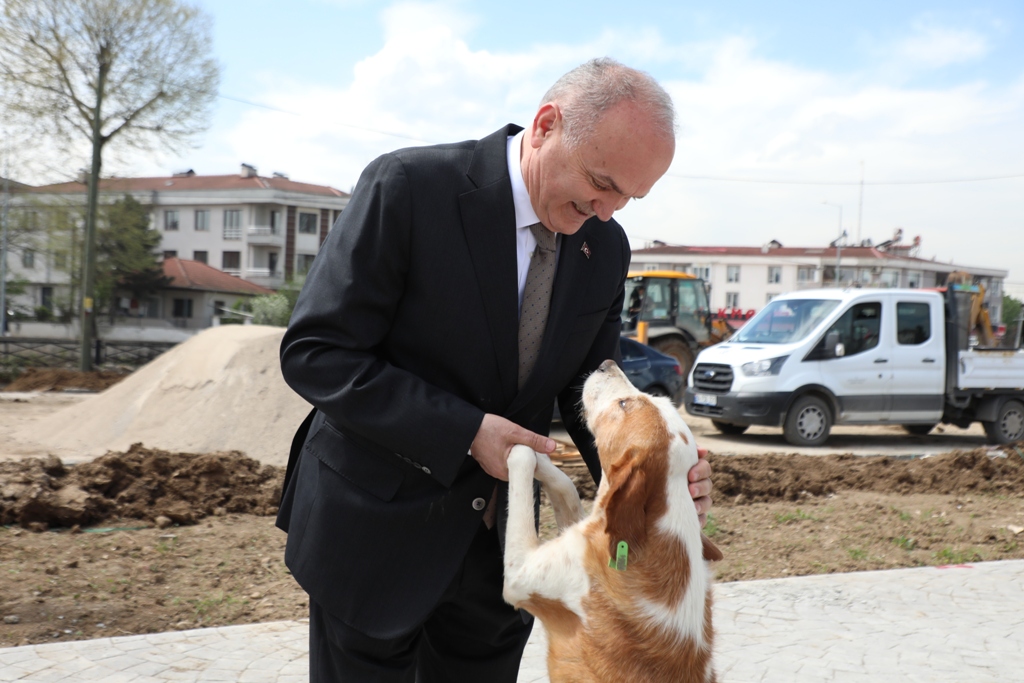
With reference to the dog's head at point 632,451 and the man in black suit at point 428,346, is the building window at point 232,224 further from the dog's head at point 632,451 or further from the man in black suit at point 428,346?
the man in black suit at point 428,346

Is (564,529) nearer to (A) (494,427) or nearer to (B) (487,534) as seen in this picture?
(B) (487,534)

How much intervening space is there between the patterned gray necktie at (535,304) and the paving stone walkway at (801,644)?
2697 millimetres

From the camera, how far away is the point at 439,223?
2258mm

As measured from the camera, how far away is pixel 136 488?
26.1 ft

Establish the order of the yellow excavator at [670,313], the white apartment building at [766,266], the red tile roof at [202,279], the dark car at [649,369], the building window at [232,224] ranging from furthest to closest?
the white apartment building at [766,266] → the building window at [232,224] → the red tile roof at [202,279] → the yellow excavator at [670,313] → the dark car at [649,369]

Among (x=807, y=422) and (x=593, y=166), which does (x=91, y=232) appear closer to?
(x=807, y=422)

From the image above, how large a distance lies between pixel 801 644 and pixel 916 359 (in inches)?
465

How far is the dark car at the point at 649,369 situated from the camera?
1623 centimetres

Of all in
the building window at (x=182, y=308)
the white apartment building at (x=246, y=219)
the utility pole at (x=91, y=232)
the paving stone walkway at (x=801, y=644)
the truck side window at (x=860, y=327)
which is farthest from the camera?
the white apartment building at (x=246, y=219)

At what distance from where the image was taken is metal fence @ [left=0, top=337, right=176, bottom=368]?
2464 cm

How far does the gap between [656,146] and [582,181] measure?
21cm

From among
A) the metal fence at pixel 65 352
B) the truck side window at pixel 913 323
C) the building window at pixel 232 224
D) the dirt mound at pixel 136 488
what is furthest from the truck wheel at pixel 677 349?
the building window at pixel 232 224

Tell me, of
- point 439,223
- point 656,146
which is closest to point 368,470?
point 439,223

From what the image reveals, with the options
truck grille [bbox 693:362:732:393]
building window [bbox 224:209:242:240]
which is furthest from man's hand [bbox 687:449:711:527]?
building window [bbox 224:209:242:240]
